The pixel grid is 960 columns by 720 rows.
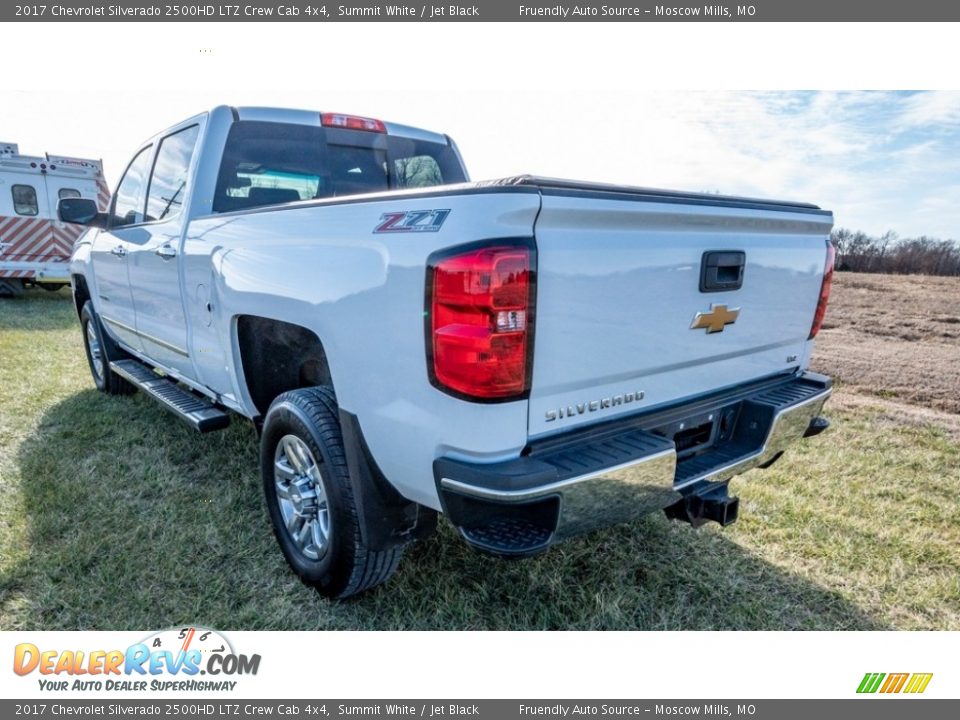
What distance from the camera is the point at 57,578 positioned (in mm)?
2623

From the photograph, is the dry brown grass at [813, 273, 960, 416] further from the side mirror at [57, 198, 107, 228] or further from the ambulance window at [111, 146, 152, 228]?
the side mirror at [57, 198, 107, 228]

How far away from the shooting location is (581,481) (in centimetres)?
175

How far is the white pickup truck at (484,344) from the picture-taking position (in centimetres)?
171

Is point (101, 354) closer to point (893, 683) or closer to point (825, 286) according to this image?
point (825, 286)

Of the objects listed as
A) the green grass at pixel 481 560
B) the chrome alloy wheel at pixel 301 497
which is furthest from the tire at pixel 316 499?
the green grass at pixel 481 560

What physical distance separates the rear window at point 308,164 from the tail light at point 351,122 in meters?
0.04

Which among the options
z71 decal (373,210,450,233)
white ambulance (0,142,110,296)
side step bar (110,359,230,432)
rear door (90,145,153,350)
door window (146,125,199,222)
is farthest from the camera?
white ambulance (0,142,110,296)

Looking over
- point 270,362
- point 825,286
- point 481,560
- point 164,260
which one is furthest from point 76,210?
point 825,286

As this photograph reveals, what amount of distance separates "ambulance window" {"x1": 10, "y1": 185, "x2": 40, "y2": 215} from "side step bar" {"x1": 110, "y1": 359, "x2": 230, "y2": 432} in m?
9.99

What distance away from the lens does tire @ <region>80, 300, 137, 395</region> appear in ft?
16.7

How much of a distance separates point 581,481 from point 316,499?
1.27 m

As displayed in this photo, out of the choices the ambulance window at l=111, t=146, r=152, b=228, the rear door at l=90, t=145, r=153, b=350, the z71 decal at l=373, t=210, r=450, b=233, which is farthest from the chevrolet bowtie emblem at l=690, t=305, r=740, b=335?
the ambulance window at l=111, t=146, r=152, b=228

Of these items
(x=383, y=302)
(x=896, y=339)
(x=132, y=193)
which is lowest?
(x=896, y=339)

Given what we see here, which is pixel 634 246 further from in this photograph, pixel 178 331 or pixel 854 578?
pixel 178 331
